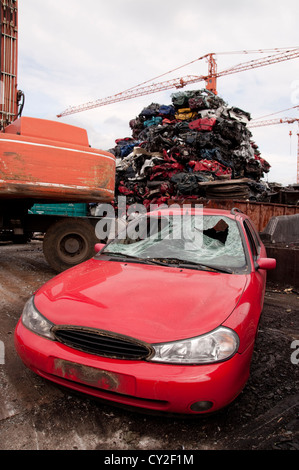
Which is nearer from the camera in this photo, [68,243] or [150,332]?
[150,332]

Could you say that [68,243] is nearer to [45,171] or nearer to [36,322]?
[45,171]

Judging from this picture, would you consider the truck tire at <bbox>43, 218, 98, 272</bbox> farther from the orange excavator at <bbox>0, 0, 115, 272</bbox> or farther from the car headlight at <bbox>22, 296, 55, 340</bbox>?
the car headlight at <bbox>22, 296, 55, 340</bbox>

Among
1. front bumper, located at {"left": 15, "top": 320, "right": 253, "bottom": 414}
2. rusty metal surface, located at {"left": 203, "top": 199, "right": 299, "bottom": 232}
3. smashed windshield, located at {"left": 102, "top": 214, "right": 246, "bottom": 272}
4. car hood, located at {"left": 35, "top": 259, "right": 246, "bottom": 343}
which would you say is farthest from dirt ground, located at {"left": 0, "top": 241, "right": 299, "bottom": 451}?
rusty metal surface, located at {"left": 203, "top": 199, "right": 299, "bottom": 232}

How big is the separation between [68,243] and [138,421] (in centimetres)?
463

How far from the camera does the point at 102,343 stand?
1889 mm

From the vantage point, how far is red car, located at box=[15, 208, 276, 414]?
1.75 meters

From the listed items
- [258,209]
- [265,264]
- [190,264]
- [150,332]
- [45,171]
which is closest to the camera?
[150,332]

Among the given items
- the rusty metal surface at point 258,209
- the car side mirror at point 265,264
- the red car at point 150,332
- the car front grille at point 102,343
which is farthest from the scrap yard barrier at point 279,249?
→ the car front grille at point 102,343

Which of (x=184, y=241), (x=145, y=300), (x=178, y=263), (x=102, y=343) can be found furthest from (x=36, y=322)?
(x=184, y=241)

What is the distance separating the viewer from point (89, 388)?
1907mm

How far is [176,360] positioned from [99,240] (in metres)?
4.76

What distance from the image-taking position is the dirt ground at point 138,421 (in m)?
1.79

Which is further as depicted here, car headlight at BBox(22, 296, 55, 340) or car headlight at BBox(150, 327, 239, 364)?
car headlight at BBox(22, 296, 55, 340)

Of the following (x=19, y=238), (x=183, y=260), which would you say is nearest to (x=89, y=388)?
(x=183, y=260)
